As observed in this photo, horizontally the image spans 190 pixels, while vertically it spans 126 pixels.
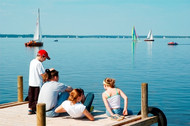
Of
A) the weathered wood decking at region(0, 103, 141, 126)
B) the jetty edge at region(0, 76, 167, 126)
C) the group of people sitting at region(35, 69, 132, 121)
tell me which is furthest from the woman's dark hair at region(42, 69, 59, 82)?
the weathered wood decking at region(0, 103, 141, 126)

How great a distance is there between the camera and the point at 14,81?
90.1 ft

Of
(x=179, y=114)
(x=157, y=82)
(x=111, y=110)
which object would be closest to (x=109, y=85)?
(x=111, y=110)

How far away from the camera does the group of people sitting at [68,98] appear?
31.7 feet

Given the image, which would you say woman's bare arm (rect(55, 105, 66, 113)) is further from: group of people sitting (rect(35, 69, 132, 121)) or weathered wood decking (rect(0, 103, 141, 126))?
weathered wood decking (rect(0, 103, 141, 126))

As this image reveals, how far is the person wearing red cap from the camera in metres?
10.1

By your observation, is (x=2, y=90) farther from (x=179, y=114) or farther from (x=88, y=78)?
(x=179, y=114)

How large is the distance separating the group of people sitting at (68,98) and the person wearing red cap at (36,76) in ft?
0.83

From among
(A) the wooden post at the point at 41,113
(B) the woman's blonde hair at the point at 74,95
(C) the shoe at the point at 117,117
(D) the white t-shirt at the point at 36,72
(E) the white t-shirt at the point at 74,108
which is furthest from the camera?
(D) the white t-shirt at the point at 36,72

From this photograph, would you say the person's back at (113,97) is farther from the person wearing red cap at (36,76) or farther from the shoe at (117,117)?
the person wearing red cap at (36,76)

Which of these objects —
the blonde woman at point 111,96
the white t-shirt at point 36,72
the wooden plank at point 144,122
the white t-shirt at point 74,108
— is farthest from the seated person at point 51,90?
the wooden plank at point 144,122

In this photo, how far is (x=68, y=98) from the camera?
9719 mm

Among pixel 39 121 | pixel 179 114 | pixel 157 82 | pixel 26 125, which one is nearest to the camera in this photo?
pixel 39 121

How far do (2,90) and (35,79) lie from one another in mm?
13969

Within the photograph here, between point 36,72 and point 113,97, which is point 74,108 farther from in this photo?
point 36,72
